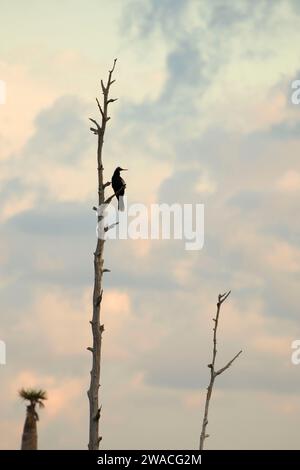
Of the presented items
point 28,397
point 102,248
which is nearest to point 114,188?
point 102,248

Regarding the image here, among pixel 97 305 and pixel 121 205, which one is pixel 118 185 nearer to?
pixel 121 205

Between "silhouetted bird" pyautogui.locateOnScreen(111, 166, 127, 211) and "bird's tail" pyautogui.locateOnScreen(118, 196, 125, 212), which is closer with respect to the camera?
"bird's tail" pyautogui.locateOnScreen(118, 196, 125, 212)

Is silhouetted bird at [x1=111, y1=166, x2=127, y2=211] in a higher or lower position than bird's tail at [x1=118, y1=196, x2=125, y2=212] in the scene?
higher

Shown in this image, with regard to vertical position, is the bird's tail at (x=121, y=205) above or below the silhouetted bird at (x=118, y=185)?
below

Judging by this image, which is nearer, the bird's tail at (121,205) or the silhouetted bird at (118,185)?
the bird's tail at (121,205)

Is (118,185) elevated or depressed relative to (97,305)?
elevated

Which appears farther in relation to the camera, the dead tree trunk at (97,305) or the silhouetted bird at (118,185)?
the silhouetted bird at (118,185)

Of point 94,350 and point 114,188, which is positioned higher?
point 114,188

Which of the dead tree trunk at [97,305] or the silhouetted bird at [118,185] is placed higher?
the silhouetted bird at [118,185]

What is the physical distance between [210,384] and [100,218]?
9116 millimetres

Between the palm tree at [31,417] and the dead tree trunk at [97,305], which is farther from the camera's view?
the palm tree at [31,417]

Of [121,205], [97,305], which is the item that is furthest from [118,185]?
[97,305]

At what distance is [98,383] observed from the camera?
40.4 metres
